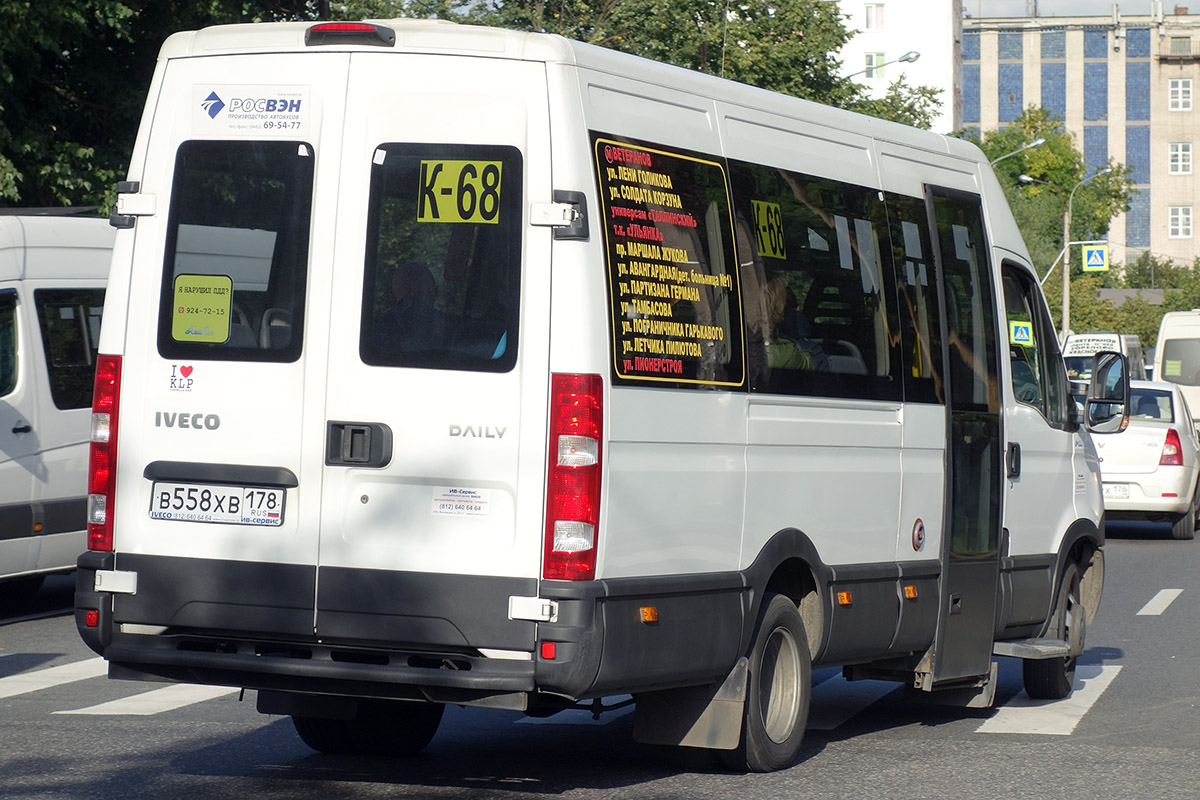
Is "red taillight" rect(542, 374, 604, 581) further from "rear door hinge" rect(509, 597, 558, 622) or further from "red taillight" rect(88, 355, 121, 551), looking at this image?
"red taillight" rect(88, 355, 121, 551)

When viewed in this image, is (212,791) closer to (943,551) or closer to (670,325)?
(670,325)

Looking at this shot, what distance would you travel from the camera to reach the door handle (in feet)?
20.0

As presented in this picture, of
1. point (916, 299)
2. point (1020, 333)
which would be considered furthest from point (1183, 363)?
point (916, 299)

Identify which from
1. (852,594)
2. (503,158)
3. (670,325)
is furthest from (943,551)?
(503,158)

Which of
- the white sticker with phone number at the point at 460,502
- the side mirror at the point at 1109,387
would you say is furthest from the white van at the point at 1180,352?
the white sticker with phone number at the point at 460,502

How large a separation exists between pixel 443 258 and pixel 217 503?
1184 millimetres

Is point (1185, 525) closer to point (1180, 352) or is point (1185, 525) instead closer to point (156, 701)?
point (1180, 352)

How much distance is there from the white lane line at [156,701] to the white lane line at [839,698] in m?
2.87

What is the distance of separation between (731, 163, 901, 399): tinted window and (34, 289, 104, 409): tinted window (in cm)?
687

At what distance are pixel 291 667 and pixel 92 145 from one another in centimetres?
1788

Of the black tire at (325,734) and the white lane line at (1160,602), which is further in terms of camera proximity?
the white lane line at (1160,602)

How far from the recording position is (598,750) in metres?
Result: 7.82

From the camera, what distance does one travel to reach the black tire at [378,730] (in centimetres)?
755

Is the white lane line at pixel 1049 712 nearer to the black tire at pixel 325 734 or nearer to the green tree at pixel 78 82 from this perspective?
the black tire at pixel 325 734
